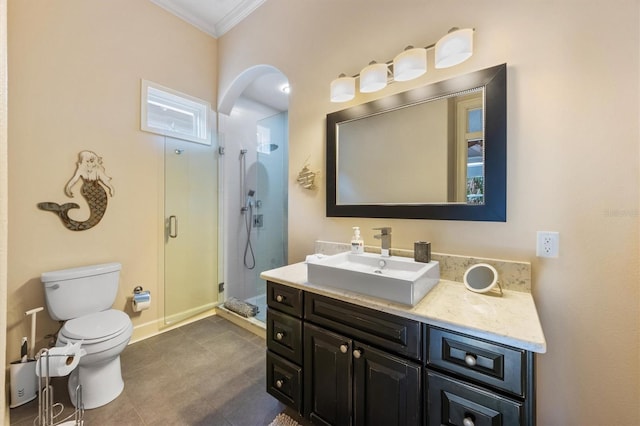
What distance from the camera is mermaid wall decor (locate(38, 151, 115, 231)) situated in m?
1.97

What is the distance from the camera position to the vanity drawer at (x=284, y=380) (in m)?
1.36

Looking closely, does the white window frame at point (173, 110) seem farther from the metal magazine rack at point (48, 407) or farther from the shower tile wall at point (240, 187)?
the metal magazine rack at point (48, 407)

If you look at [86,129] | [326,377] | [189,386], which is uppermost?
[86,129]

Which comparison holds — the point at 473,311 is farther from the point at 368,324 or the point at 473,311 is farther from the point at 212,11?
the point at 212,11

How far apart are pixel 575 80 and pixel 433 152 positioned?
62cm

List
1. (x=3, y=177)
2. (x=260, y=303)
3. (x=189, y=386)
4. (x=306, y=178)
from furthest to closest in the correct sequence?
(x=260, y=303)
(x=306, y=178)
(x=189, y=386)
(x=3, y=177)

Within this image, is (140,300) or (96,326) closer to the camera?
(96,326)

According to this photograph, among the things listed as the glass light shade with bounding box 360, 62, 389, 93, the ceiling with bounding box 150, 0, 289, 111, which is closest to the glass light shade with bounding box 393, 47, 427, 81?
the glass light shade with bounding box 360, 62, 389, 93

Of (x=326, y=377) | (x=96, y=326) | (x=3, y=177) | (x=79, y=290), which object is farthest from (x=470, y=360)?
(x=79, y=290)

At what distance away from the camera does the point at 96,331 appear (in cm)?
160

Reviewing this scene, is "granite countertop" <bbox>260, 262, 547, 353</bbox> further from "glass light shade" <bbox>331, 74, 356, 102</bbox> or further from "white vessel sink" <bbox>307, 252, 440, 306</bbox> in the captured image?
"glass light shade" <bbox>331, 74, 356, 102</bbox>

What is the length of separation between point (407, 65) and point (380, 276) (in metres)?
1.11

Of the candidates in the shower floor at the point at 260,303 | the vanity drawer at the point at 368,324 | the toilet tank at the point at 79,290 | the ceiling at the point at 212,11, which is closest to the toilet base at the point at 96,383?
the toilet tank at the point at 79,290

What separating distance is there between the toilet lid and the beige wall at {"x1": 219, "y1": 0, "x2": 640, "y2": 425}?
203 cm
